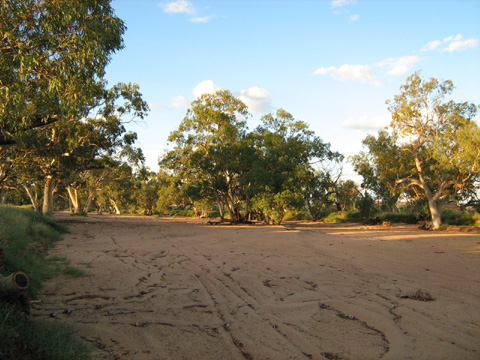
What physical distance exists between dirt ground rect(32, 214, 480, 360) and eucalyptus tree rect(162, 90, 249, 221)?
1689 cm

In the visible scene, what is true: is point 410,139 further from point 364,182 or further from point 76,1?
point 76,1

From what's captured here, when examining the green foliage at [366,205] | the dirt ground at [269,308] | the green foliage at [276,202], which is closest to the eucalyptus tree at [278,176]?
the green foliage at [276,202]

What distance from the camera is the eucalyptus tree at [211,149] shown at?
82.1ft

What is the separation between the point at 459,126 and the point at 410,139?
2.76 meters

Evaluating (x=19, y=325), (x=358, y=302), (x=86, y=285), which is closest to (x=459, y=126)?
(x=358, y=302)

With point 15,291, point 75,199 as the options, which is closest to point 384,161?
point 15,291

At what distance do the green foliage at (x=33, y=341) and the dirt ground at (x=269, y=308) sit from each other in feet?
0.84

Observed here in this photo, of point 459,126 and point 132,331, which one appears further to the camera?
point 459,126

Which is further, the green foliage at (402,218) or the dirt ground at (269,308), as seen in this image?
the green foliage at (402,218)

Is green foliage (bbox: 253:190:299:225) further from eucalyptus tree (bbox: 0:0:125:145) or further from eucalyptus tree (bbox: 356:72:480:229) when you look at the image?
eucalyptus tree (bbox: 0:0:125:145)

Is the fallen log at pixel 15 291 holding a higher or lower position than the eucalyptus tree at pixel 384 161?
lower

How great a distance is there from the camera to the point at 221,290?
5840 mm

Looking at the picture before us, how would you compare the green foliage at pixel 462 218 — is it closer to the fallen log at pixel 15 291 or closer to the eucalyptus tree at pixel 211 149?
the eucalyptus tree at pixel 211 149

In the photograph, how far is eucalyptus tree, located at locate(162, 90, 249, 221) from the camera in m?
25.0
